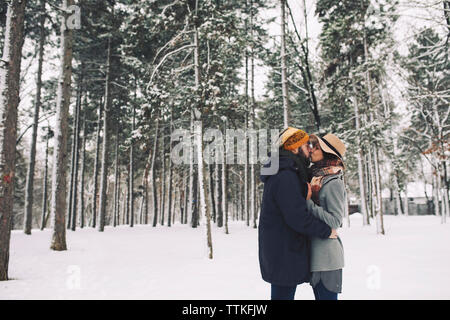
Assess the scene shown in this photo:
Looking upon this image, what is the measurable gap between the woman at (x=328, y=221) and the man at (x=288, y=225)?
0.23ft

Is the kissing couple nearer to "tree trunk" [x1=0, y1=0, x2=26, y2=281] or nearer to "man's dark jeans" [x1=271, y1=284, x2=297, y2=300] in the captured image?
"man's dark jeans" [x1=271, y1=284, x2=297, y2=300]

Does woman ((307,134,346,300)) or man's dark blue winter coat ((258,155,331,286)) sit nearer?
man's dark blue winter coat ((258,155,331,286))

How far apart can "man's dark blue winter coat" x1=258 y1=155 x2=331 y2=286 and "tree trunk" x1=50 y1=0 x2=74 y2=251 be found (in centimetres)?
945

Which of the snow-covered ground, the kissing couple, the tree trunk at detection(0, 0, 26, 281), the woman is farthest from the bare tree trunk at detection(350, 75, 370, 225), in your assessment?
the tree trunk at detection(0, 0, 26, 281)

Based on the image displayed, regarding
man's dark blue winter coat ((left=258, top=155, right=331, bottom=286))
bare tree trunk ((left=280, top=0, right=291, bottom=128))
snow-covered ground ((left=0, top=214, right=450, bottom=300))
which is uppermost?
bare tree trunk ((left=280, top=0, right=291, bottom=128))

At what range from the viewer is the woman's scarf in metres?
2.57

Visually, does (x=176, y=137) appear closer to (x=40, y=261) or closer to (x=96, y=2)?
(x=96, y=2)

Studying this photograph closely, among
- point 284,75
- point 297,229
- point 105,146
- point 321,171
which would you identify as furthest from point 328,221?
point 105,146

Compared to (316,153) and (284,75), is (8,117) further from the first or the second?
(284,75)

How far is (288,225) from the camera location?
2.35m

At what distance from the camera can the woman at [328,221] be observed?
241cm

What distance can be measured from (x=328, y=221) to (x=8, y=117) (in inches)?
259

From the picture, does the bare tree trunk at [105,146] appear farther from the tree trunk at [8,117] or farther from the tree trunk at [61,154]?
the tree trunk at [8,117]
